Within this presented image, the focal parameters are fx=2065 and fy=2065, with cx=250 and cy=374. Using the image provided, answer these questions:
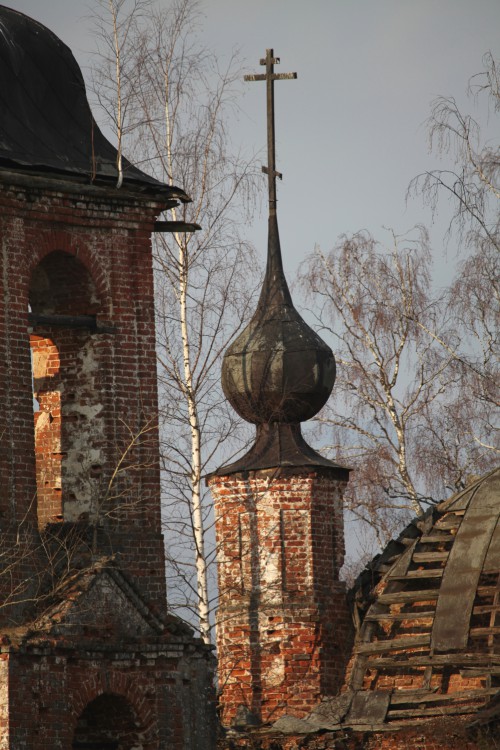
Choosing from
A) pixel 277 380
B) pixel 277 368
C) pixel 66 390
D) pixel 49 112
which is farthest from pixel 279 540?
pixel 49 112

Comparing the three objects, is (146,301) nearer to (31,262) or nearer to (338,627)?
(31,262)

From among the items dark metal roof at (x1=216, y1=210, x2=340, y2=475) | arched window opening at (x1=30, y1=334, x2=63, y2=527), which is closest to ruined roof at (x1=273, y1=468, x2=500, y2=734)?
dark metal roof at (x1=216, y1=210, x2=340, y2=475)

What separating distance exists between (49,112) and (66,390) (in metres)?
2.62

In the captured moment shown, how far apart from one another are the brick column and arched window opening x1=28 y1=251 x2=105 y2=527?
401cm

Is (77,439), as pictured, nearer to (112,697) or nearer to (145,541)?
(145,541)

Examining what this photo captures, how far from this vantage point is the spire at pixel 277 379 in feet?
74.6

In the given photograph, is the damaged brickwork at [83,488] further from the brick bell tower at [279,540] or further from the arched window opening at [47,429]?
the brick bell tower at [279,540]

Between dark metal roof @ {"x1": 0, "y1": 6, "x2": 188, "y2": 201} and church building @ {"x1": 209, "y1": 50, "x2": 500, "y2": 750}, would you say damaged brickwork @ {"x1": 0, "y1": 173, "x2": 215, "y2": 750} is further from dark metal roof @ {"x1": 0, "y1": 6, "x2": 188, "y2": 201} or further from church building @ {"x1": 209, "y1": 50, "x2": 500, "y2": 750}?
church building @ {"x1": 209, "y1": 50, "x2": 500, "y2": 750}

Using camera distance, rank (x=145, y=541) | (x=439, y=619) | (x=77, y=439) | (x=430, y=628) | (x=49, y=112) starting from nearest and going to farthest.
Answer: (x=145, y=541) < (x=77, y=439) < (x=49, y=112) < (x=439, y=619) < (x=430, y=628)

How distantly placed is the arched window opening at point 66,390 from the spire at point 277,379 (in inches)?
160

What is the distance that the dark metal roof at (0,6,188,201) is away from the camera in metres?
18.8

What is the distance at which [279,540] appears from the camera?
878 inches

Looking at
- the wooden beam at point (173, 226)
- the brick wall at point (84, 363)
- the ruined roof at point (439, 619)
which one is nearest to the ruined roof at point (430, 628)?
the ruined roof at point (439, 619)

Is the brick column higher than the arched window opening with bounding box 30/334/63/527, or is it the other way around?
the arched window opening with bounding box 30/334/63/527
